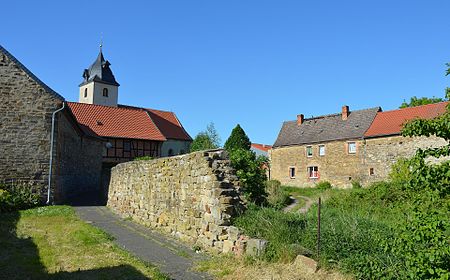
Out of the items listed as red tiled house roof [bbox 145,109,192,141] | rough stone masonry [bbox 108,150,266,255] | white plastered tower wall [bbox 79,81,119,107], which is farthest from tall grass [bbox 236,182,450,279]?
white plastered tower wall [bbox 79,81,119,107]

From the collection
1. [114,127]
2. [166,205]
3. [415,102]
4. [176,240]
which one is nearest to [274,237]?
[176,240]

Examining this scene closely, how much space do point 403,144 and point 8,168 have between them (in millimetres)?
27525

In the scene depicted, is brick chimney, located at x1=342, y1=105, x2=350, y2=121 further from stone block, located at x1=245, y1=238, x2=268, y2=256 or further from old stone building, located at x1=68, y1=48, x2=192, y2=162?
stone block, located at x1=245, y1=238, x2=268, y2=256

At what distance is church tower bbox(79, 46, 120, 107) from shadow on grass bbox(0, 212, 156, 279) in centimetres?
4692

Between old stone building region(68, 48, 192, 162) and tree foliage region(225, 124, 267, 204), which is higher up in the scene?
old stone building region(68, 48, 192, 162)

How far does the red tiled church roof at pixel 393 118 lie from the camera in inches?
1237

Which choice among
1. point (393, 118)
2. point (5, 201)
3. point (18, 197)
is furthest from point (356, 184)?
point (5, 201)

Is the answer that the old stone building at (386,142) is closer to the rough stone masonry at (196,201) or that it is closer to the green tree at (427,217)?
the rough stone masonry at (196,201)

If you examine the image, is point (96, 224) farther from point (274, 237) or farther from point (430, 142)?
point (430, 142)

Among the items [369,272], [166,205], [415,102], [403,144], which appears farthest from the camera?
[415,102]

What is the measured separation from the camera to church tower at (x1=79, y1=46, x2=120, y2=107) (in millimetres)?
54625

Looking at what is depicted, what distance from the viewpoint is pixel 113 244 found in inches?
374

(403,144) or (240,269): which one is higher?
(403,144)

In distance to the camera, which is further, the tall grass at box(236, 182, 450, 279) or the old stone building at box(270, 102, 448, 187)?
the old stone building at box(270, 102, 448, 187)
